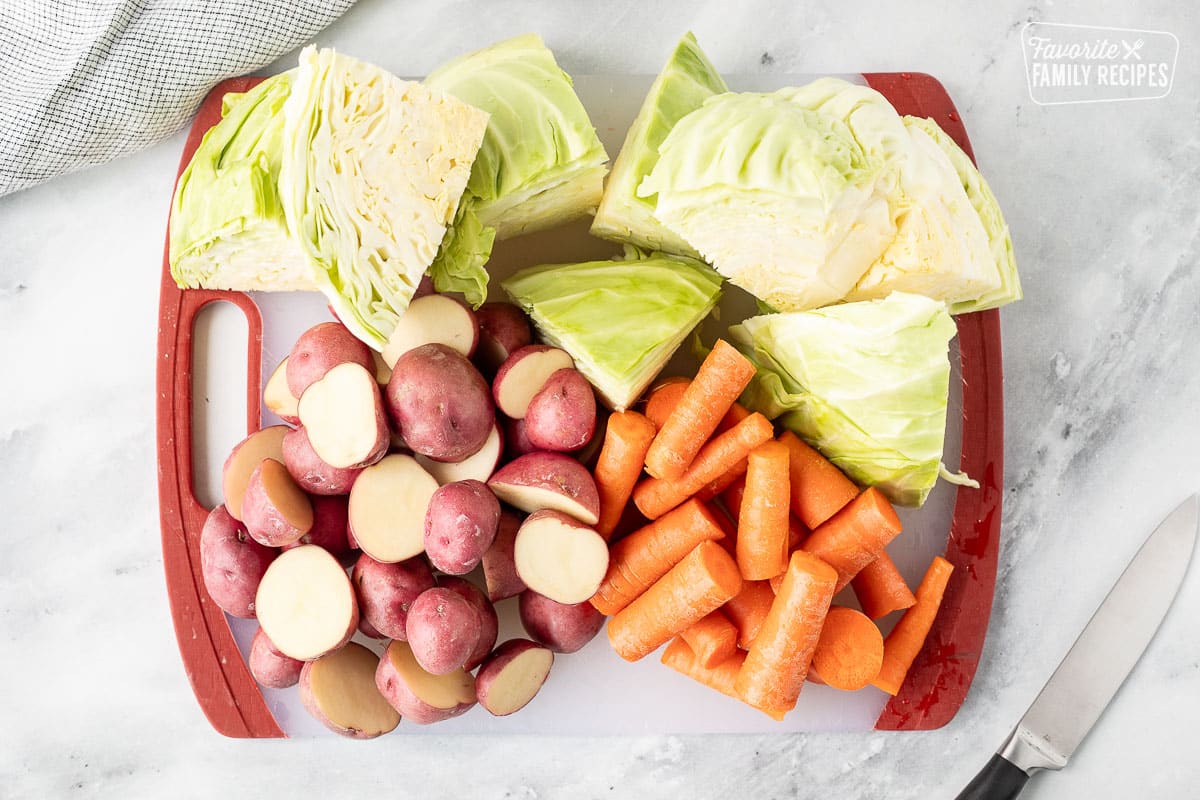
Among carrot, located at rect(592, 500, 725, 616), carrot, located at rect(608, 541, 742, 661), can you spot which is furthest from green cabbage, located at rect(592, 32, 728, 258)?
carrot, located at rect(608, 541, 742, 661)

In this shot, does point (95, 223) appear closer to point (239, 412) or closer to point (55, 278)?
point (55, 278)

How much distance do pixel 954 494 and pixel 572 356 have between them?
1065mm

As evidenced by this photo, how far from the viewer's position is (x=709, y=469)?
83.4 inches

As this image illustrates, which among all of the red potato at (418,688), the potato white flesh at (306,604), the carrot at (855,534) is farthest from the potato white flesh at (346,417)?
the carrot at (855,534)

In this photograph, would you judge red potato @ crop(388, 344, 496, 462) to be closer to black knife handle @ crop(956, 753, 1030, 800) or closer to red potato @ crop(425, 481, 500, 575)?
red potato @ crop(425, 481, 500, 575)

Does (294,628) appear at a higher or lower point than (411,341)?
lower

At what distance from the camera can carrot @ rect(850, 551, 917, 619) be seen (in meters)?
2.17

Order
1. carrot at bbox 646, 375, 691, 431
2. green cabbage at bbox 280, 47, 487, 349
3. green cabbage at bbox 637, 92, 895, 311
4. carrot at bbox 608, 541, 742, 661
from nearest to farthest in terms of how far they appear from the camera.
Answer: green cabbage at bbox 280, 47, 487, 349 < green cabbage at bbox 637, 92, 895, 311 < carrot at bbox 608, 541, 742, 661 < carrot at bbox 646, 375, 691, 431

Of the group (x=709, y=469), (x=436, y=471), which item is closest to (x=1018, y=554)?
(x=709, y=469)

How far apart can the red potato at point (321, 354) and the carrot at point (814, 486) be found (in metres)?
1.04

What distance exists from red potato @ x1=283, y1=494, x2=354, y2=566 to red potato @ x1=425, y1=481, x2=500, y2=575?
0.86 ft

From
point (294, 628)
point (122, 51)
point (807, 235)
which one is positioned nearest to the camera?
point (807, 235)

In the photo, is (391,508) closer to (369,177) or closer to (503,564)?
(503,564)

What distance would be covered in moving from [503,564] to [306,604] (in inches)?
17.8
